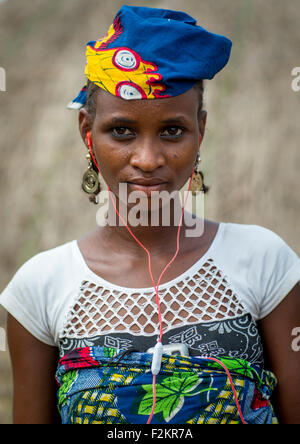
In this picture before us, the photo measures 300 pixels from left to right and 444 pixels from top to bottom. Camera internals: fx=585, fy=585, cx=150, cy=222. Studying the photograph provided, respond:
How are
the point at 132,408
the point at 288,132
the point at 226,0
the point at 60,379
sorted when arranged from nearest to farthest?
the point at 132,408 < the point at 60,379 < the point at 288,132 < the point at 226,0

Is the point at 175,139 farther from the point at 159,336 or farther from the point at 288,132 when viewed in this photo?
the point at 288,132

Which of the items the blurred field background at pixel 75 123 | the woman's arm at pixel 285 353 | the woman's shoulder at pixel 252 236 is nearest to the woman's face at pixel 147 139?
the woman's shoulder at pixel 252 236

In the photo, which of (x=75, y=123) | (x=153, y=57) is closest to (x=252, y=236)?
(x=153, y=57)

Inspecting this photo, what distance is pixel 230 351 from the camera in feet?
5.39

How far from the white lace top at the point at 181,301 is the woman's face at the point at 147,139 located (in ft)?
0.95

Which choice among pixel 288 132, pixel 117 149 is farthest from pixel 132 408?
pixel 288 132

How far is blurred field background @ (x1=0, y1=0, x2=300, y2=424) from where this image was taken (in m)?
3.87

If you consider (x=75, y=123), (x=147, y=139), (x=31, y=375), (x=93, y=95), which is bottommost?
(x=31, y=375)

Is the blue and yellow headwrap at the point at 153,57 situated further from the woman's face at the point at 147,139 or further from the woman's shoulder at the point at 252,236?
the woman's shoulder at the point at 252,236

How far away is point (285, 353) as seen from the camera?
67.0 inches

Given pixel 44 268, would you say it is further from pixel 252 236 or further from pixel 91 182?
pixel 252 236

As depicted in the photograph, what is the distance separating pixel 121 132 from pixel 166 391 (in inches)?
28.1

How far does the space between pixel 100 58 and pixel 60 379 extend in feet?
3.08

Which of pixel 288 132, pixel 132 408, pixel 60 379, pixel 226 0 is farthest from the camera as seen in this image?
pixel 226 0
